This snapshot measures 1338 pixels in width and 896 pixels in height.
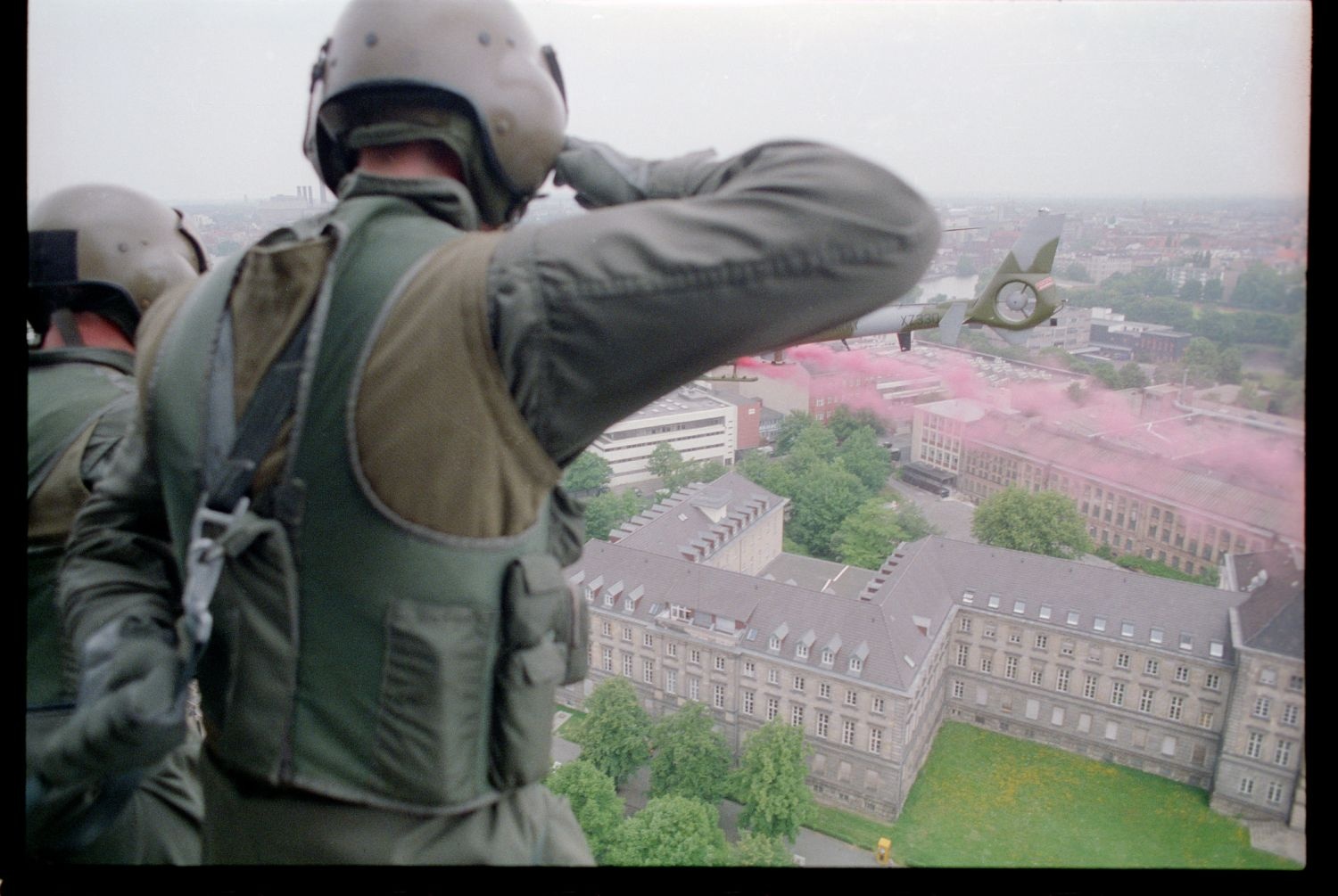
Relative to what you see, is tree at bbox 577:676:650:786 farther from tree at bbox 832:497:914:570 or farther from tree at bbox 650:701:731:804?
tree at bbox 832:497:914:570

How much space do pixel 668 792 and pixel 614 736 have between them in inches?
6.7

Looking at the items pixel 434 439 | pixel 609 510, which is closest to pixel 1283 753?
pixel 609 510

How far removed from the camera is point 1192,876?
183 centimetres

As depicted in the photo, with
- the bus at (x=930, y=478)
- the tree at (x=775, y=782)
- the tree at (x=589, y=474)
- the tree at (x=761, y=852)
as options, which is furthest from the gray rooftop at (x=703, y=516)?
the tree at (x=761, y=852)

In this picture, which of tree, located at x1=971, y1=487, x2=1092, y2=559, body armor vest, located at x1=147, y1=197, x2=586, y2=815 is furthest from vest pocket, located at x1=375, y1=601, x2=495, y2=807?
tree, located at x1=971, y1=487, x2=1092, y2=559

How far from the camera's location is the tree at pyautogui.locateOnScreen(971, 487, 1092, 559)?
1.89 metres

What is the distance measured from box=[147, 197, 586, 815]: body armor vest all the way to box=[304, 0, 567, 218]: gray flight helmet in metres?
0.16

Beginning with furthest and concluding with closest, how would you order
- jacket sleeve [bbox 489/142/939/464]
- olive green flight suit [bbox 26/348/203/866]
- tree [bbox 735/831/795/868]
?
1. tree [bbox 735/831/795/868]
2. olive green flight suit [bbox 26/348/203/866]
3. jacket sleeve [bbox 489/142/939/464]

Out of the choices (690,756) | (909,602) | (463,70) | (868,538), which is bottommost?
(690,756)

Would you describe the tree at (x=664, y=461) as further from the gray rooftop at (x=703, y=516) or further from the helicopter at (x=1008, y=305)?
the helicopter at (x=1008, y=305)

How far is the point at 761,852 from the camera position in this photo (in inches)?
71.2

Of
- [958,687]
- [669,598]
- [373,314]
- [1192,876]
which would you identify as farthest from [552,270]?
[1192,876]

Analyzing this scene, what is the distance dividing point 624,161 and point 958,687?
1.45m

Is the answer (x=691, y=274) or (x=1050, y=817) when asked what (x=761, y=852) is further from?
(x=691, y=274)
